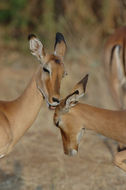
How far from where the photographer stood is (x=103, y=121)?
4477mm

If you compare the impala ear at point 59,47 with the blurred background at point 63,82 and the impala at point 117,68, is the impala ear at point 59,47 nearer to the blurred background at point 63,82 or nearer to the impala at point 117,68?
the impala at point 117,68

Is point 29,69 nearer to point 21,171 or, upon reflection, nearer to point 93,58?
point 93,58

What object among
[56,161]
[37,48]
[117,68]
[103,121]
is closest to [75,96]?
[103,121]

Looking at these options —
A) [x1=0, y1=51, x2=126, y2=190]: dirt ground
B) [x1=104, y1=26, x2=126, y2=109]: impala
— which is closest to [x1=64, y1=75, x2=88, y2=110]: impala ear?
[x1=0, y1=51, x2=126, y2=190]: dirt ground

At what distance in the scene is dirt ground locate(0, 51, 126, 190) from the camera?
16.6ft

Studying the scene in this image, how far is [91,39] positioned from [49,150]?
4.12 m

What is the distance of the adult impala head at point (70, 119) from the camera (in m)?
4.27

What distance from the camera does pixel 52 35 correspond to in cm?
936

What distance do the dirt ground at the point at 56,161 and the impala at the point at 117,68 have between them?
2.72 ft

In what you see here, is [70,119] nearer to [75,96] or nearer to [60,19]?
[75,96]

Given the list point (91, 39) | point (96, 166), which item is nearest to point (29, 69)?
point (91, 39)

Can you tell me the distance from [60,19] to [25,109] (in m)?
5.20

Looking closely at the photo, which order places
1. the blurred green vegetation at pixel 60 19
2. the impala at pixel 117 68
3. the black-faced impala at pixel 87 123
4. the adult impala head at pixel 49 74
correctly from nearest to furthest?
the adult impala head at pixel 49 74
the black-faced impala at pixel 87 123
the impala at pixel 117 68
the blurred green vegetation at pixel 60 19

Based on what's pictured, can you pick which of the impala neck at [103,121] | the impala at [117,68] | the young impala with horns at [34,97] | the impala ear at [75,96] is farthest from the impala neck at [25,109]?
the impala at [117,68]
